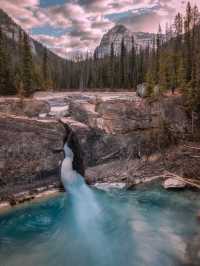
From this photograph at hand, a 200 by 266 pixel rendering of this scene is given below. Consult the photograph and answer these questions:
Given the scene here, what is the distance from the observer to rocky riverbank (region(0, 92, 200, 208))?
81.4 ft

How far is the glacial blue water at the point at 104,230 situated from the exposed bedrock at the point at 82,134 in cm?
352

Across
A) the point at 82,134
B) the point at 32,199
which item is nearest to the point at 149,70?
the point at 82,134

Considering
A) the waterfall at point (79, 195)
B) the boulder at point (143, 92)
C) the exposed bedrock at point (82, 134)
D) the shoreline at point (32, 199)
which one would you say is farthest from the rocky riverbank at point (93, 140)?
the boulder at point (143, 92)

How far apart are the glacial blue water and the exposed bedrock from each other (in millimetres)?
3518

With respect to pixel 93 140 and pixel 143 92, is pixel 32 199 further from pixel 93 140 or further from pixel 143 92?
pixel 143 92

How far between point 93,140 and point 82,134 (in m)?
1.49

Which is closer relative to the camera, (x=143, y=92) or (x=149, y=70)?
(x=143, y=92)

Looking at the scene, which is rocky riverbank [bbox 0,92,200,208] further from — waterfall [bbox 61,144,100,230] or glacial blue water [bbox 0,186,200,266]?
glacial blue water [bbox 0,186,200,266]

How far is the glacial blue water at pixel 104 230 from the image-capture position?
589 inches

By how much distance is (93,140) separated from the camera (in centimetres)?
2928

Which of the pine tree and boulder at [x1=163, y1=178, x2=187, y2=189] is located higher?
the pine tree

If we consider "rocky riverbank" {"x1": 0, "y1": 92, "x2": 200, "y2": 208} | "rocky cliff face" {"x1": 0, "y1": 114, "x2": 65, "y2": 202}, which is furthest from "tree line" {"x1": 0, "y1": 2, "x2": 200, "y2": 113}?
"rocky cliff face" {"x1": 0, "y1": 114, "x2": 65, "y2": 202}

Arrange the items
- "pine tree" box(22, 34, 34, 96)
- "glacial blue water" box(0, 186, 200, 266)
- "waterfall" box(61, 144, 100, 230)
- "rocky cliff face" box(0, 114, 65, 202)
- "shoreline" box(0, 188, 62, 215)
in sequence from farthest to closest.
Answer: "pine tree" box(22, 34, 34, 96) → "rocky cliff face" box(0, 114, 65, 202) → "shoreline" box(0, 188, 62, 215) → "waterfall" box(61, 144, 100, 230) → "glacial blue water" box(0, 186, 200, 266)

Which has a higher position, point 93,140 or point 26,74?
point 26,74
